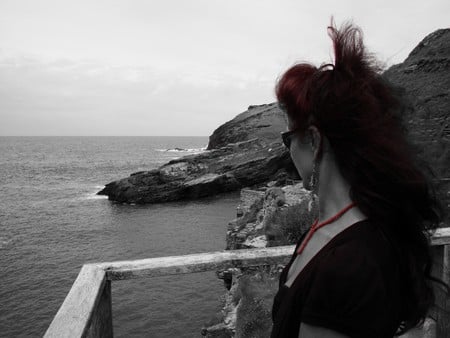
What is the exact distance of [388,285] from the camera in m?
1.16

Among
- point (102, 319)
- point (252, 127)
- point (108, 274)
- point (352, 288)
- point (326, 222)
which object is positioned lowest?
point (102, 319)

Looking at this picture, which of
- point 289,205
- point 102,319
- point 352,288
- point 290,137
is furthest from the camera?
point 289,205

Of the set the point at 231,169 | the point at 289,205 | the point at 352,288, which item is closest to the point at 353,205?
the point at 352,288

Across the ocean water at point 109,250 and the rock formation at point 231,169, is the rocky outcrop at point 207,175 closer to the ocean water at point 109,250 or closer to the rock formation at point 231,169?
the rock formation at point 231,169

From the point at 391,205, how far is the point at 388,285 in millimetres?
278

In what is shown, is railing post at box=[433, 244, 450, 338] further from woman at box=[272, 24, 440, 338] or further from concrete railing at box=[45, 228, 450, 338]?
woman at box=[272, 24, 440, 338]

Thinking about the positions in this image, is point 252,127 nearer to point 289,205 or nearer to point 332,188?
point 289,205

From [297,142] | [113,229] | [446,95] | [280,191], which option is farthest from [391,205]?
[113,229]

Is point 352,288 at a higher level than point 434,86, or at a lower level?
lower

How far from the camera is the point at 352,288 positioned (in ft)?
3.58

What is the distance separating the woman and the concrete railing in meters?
0.68

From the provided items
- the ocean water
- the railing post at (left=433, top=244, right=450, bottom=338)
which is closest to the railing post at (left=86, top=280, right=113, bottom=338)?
the railing post at (left=433, top=244, right=450, bottom=338)

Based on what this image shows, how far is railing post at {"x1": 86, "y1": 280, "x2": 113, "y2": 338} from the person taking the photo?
1741 mm

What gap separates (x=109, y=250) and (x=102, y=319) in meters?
23.8
